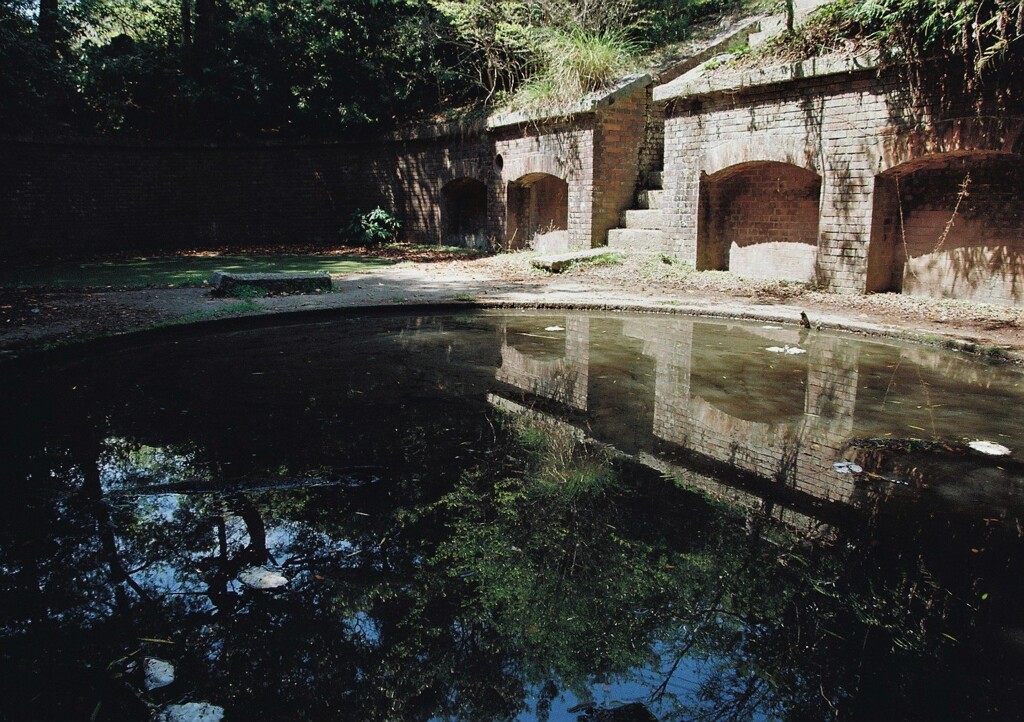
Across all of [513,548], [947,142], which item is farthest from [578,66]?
[513,548]

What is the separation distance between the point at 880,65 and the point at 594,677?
802 centimetres

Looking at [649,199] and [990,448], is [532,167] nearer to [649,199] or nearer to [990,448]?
[649,199]

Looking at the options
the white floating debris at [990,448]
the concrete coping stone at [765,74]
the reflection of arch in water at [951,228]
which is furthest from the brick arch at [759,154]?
the white floating debris at [990,448]

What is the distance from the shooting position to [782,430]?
163 inches

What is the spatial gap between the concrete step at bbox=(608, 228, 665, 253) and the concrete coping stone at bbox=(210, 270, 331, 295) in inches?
181

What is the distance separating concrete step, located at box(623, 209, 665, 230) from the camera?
37.9 ft

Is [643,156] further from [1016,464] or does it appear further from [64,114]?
[64,114]

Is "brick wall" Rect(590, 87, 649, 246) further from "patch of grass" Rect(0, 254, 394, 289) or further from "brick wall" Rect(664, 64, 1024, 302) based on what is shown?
"patch of grass" Rect(0, 254, 394, 289)

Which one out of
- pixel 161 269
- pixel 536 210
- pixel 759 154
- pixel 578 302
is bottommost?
pixel 578 302

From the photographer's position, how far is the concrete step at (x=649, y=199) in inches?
468

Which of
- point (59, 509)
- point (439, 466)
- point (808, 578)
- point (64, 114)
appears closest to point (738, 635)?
Answer: point (808, 578)

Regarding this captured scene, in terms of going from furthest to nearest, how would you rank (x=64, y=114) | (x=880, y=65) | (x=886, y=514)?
(x=64, y=114)
(x=880, y=65)
(x=886, y=514)

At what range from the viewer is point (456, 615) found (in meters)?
2.29

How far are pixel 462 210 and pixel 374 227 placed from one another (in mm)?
2065
